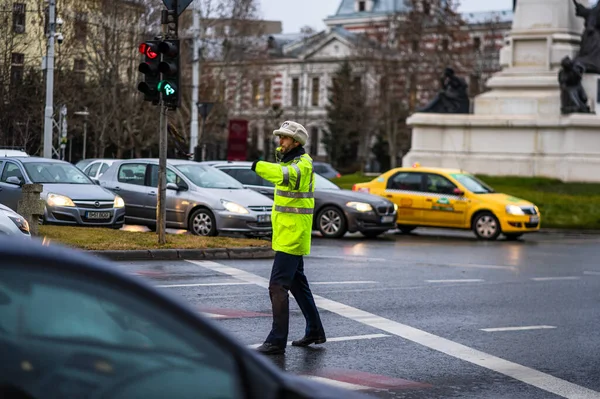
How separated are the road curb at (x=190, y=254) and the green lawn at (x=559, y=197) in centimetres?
1373

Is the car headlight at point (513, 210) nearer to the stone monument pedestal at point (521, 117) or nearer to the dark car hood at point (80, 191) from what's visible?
the dark car hood at point (80, 191)

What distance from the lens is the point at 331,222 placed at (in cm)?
2503

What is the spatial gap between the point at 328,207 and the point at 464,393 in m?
16.8

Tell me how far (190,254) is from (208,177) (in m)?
5.34

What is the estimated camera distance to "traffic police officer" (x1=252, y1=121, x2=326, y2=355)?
387 inches

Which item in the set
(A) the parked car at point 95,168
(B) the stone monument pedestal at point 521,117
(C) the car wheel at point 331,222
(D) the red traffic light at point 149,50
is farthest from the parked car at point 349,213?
(B) the stone monument pedestal at point 521,117

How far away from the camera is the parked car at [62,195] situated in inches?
843

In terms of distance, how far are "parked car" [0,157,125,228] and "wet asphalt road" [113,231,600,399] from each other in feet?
13.0

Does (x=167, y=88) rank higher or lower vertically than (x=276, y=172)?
higher

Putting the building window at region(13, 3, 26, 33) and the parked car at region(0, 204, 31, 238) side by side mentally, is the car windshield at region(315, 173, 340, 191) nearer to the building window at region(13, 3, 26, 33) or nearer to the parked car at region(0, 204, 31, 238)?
the parked car at region(0, 204, 31, 238)

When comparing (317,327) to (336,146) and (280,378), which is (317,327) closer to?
(280,378)

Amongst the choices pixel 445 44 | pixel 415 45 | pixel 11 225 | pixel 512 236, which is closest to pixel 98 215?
pixel 11 225

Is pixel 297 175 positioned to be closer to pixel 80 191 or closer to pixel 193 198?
pixel 80 191

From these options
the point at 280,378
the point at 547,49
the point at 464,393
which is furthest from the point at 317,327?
the point at 547,49
